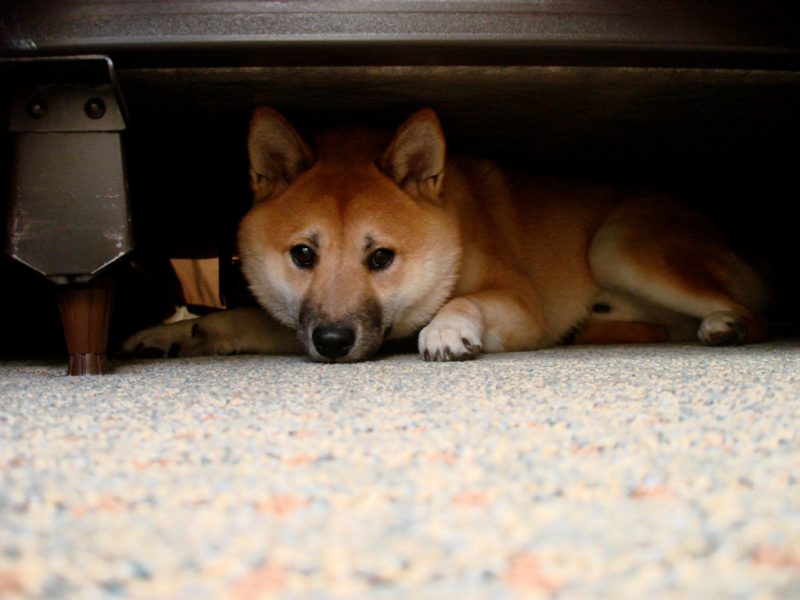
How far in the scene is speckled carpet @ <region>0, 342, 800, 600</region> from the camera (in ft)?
1.15

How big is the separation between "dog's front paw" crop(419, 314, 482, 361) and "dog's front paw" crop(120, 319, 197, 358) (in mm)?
571

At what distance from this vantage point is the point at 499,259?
196cm

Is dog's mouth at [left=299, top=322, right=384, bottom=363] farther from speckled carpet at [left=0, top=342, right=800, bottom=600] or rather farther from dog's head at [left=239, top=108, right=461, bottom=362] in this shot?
speckled carpet at [left=0, top=342, right=800, bottom=600]

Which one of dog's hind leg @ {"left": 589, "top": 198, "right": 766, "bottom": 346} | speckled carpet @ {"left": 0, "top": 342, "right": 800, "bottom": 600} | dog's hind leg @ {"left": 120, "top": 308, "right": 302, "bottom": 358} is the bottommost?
dog's hind leg @ {"left": 120, "top": 308, "right": 302, "bottom": 358}

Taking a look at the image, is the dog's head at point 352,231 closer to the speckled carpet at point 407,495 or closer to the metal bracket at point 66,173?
the metal bracket at point 66,173

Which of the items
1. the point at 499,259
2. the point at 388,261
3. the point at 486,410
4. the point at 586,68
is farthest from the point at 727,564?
the point at 499,259

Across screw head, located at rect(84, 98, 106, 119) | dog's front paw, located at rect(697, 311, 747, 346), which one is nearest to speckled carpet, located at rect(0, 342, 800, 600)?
screw head, located at rect(84, 98, 106, 119)

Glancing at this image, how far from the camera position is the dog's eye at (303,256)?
1.70m

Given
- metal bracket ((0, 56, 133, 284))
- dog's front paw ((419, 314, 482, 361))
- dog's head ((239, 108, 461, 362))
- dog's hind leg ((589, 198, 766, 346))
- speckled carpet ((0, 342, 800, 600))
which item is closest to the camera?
speckled carpet ((0, 342, 800, 600))

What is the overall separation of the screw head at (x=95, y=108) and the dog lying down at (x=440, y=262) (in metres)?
0.47

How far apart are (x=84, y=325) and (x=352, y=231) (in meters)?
0.61

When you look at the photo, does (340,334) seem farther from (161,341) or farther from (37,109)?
(37,109)

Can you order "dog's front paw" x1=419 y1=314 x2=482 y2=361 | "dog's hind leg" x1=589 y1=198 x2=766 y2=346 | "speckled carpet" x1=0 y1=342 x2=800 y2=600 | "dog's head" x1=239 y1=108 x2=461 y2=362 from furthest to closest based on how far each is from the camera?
1. "dog's hind leg" x1=589 y1=198 x2=766 y2=346
2. "dog's head" x1=239 y1=108 x2=461 y2=362
3. "dog's front paw" x1=419 y1=314 x2=482 y2=361
4. "speckled carpet" x1=0 y1=342 x2=800 y2=600

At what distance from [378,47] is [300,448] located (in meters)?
0.90
